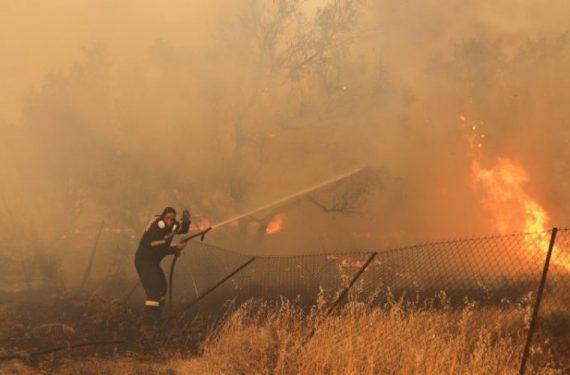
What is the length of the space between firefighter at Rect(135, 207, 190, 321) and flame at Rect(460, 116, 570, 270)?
11001mm

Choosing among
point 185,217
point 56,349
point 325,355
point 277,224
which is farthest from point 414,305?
point 277,224

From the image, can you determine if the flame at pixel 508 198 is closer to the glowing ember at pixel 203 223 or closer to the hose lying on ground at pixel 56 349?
the glowing ember at pixel 203 223

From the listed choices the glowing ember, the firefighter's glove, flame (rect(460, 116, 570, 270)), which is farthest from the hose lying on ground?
flame (rect(460, 116, 570, 270))

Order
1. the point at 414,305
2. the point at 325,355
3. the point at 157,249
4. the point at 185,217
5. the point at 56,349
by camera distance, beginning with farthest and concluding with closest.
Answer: the point at 157,249 → the point at 185,217 → the point at 414,305 → the point at 56,349 → the point at 325,355

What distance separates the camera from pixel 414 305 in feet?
26.1


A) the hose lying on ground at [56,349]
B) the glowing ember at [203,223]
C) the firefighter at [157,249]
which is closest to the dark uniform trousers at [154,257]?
the firefighter at [157,249]

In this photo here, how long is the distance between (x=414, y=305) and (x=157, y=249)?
14.5ft

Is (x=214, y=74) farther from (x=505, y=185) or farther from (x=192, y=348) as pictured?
(x=192, y=348)

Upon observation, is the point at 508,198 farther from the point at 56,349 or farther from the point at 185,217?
the point at 56,349

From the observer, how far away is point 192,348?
23.7ft

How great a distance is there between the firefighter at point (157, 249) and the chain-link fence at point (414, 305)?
24.1 inches

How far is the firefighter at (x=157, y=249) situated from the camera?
8945 mm

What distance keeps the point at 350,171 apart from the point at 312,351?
11253 millimetres

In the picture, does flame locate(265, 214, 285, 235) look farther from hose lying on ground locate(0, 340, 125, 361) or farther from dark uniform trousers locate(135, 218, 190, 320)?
hose lying on ground locate(0, 340, 125, 361)
